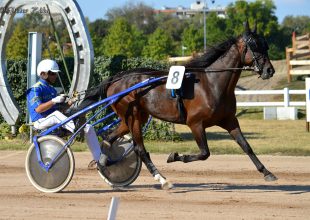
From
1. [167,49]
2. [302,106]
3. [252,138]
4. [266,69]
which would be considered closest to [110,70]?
[252,138]

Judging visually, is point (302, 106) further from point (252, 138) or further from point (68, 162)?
point (68, 162)

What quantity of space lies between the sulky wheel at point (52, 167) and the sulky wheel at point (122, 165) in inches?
25.9

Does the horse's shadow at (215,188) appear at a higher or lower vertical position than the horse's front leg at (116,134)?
lower

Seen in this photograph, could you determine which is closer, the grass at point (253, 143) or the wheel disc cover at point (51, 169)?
the wheel disc cover at point (51, 169)

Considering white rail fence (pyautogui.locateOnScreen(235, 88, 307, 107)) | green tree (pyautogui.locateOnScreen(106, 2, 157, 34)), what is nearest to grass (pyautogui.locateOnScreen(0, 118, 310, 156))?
white rail fence (pyautogui.locateOnScreen(235, 88, 307, 107))

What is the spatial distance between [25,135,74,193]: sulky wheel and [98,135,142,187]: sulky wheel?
A: 0.66 metres

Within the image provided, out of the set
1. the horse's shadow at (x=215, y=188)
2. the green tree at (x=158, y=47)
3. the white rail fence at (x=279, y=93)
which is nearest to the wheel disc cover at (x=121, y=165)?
the horse's shadow at (x=215, y=188)

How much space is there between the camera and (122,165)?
9898 mm

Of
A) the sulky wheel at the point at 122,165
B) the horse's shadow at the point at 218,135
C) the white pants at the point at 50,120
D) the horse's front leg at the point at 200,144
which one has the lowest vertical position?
the horse's shadow at the point at 218,135

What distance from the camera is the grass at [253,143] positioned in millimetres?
14547

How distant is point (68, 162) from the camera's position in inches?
366

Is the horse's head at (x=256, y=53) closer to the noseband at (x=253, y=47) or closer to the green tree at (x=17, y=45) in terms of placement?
the noseband at (x=253, y=47)

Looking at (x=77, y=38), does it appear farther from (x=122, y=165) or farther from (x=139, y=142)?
(x=139, y=142)

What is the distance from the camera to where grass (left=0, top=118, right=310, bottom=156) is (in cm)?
1455
